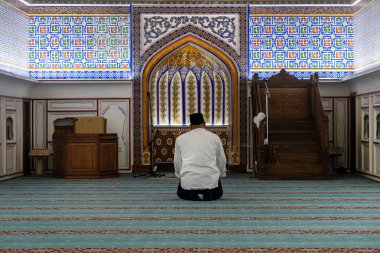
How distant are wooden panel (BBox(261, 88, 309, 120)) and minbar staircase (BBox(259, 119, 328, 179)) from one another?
0.15 m

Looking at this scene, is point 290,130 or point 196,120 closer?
point 196,120

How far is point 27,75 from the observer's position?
34.7 feet

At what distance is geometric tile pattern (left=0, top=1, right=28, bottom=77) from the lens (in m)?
9.46

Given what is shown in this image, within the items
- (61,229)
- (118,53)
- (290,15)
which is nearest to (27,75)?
(118,53)

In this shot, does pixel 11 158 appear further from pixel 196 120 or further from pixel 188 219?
pixel 188 219

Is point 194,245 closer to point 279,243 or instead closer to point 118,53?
point 279,243

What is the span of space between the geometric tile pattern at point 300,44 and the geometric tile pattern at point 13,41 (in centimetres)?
402

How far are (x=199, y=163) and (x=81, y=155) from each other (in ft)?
11.5

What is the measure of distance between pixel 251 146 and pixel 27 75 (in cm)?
418

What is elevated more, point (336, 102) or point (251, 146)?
point (336, 102)

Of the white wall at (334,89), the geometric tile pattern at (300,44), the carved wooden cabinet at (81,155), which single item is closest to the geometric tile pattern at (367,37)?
the geometric tile pattern at (300,44)

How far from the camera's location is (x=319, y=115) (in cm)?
967

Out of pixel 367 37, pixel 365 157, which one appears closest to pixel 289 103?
pixel 365 157

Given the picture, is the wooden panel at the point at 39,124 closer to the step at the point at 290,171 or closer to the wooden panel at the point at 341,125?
the step at the point at 290,171
